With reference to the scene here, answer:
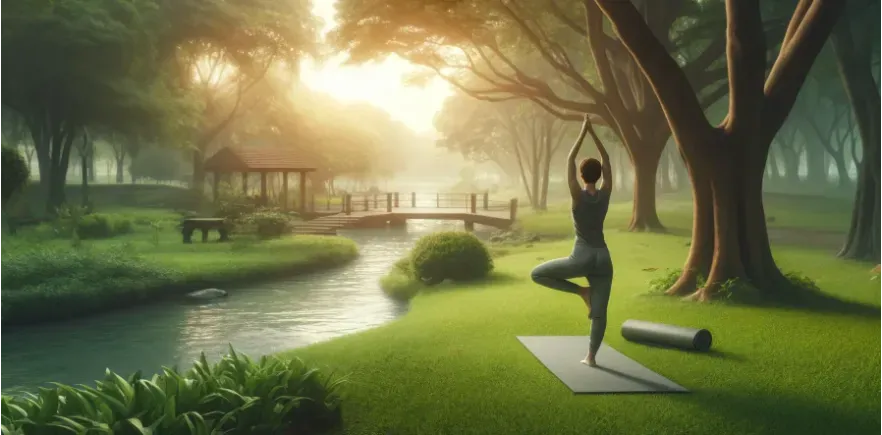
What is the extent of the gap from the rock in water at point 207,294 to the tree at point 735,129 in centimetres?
1196

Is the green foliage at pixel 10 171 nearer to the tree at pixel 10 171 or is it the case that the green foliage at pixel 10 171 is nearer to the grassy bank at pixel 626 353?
the tree at pixel 10 171

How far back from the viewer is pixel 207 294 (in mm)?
19297

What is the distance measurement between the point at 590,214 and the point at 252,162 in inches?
1323

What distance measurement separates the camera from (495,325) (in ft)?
40.4

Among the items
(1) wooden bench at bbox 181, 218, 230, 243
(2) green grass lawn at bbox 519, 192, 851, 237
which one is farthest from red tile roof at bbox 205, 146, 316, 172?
(2) green grass lawn at bbox 519, 192, 851, 237

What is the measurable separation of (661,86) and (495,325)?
5.34 m

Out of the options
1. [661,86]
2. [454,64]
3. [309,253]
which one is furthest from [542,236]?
[661,86]

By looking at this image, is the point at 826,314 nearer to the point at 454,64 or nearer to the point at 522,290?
the point at 522,290

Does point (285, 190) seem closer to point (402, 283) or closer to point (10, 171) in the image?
point (10, 171)

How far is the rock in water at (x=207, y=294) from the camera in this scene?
752 inches

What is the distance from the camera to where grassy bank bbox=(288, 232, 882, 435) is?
7.19 meters

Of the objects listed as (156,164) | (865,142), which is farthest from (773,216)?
(156,164)

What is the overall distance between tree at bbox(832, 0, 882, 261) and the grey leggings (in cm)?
1420

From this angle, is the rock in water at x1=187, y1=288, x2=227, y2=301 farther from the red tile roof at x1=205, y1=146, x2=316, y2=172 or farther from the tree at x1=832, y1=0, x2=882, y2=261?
the red tile roof at x1=205, y1=146, x2=316, y2=172
